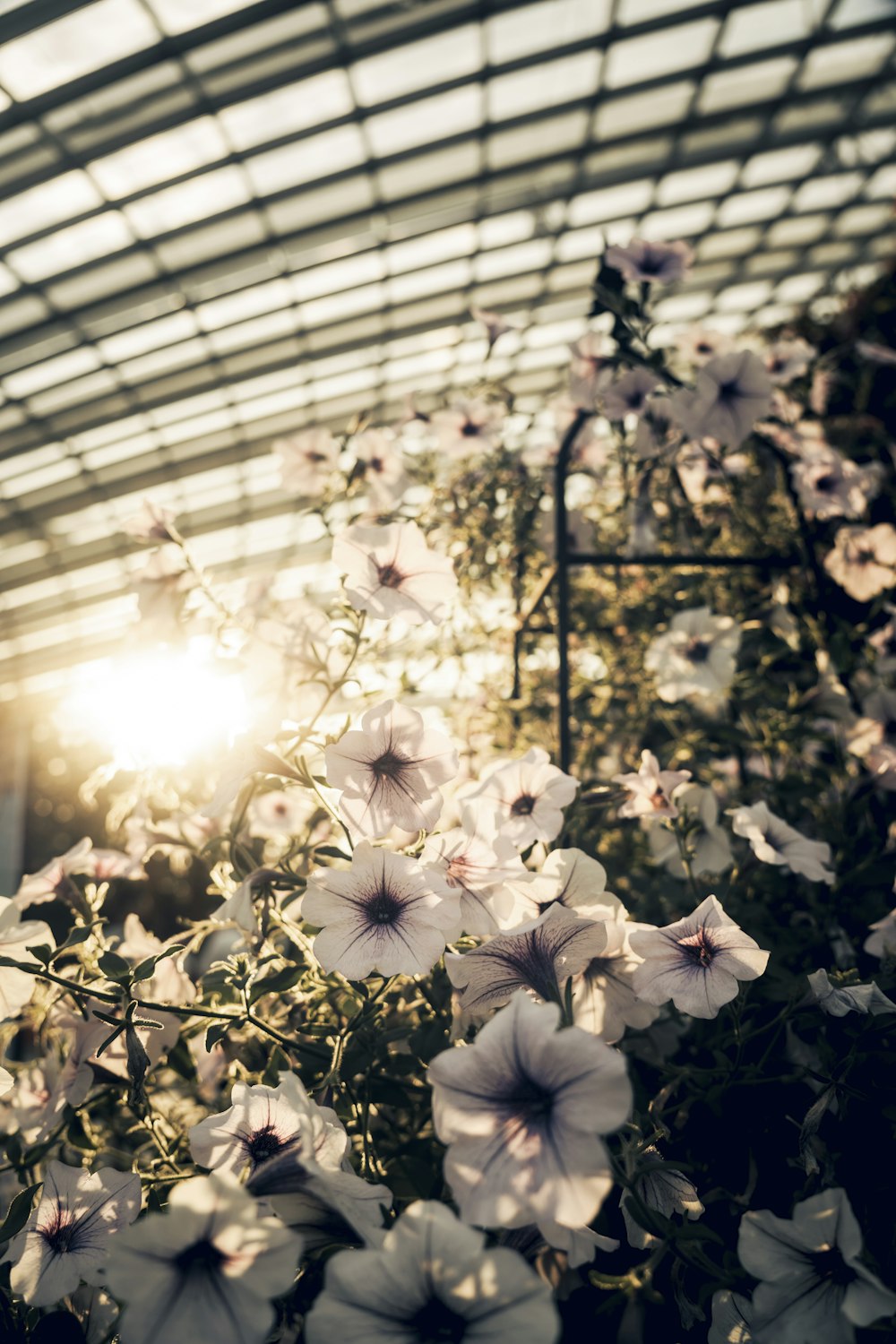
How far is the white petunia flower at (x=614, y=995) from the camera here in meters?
0.89

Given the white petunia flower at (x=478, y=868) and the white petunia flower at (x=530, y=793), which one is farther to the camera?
the white petunia flower at (x=530, y=793)

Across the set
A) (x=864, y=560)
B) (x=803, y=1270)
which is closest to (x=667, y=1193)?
(x=803, y=1270)

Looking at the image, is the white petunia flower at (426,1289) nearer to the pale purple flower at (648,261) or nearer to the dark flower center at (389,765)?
the dark flower center at (389,765)

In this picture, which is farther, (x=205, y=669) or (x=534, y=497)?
(x=534, y=497)

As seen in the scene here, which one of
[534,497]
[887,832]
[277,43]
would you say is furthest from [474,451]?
[277,43]

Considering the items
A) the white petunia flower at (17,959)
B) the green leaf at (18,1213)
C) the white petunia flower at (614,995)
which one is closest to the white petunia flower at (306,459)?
the white petunia flower at (17,959)

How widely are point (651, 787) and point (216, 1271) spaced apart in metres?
0.82

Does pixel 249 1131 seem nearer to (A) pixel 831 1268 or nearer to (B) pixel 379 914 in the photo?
(B) pixel 379 914

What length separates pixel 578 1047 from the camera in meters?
0.64

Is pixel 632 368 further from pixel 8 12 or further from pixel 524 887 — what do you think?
pixel 8 12

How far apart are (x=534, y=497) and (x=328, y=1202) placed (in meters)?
1.73

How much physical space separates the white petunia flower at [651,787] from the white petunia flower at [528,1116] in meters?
0.56

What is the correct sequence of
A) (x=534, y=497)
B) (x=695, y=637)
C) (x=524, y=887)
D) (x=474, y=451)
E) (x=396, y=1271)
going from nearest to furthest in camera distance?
(x=396, y=1271) < (x=524, y=887) < (x=695, y=637) < (x=474, y=451) < (x=534, y=497)

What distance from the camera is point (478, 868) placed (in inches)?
36.1
